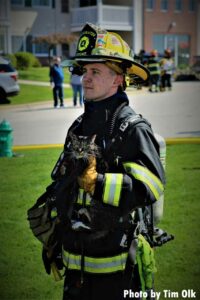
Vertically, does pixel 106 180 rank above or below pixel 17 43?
Answer: below

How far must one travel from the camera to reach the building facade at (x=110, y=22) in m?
37.3

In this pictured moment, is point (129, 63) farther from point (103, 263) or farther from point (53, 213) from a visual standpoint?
point (103, 263)

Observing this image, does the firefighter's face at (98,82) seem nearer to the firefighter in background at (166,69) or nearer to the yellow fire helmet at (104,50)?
the yellow fire helmet at (104,50)

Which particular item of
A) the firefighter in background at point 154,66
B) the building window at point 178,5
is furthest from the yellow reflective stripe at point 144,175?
the building window at point 178,5

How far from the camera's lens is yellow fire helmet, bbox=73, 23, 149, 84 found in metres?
3.00

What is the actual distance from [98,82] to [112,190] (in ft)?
2.14

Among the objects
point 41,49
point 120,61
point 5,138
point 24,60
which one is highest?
point 41,49

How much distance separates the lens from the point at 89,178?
2738mm

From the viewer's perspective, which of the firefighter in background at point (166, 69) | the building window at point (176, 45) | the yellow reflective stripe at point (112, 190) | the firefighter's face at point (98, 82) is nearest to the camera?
the yellow reflective stripe at point (112, 190)

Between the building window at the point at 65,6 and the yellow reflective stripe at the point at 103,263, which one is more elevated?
the building window at the point at 65,6

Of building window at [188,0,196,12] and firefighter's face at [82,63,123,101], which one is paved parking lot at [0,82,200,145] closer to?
firefighter's face at [82,63,123,101]

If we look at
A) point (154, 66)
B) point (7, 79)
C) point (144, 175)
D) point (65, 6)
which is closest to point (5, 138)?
point (144, 175)

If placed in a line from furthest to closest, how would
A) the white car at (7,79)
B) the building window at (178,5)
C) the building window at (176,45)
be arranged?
the building window at (178,5)
the building window at (176,45)
the white car at (7,79)

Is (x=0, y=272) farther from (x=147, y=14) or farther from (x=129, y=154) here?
(x=147, y=14)
